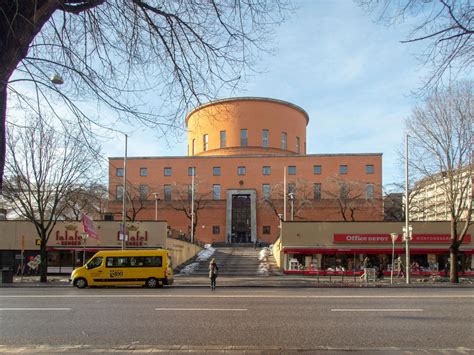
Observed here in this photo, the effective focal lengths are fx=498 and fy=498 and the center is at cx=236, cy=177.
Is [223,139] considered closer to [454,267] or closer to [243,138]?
[243,138]

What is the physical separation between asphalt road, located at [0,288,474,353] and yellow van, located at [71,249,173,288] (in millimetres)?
8769

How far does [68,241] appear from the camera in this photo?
4041 centimetres

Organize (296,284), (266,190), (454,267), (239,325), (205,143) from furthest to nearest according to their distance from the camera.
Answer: (205,143) → (266,190) → (454,267) → (296,284) → (239,325)

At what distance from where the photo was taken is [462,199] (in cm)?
3206

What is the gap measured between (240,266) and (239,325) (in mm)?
32349

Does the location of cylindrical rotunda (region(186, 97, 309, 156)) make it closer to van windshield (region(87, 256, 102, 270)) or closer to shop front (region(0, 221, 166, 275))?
shop front (region(0, 221, 166, 275))

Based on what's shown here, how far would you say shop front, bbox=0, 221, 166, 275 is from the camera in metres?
A: 39.8

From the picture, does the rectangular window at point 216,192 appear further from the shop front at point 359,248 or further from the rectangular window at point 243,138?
the shop front at point 359,248

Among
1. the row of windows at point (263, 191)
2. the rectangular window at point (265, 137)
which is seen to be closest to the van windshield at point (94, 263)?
the row of windows at point (263, 191)

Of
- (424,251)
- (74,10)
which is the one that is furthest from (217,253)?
(74,10)

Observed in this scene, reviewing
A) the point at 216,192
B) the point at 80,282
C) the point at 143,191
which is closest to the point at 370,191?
the point at 216,192

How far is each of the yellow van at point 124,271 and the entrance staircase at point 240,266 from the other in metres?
12.5

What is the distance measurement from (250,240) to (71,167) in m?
41.9

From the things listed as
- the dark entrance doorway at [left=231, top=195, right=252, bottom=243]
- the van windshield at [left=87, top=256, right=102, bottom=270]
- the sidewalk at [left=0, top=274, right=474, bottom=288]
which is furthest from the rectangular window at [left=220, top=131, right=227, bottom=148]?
the van windshield at [left=87, top=256, right=102, bottom=270]
